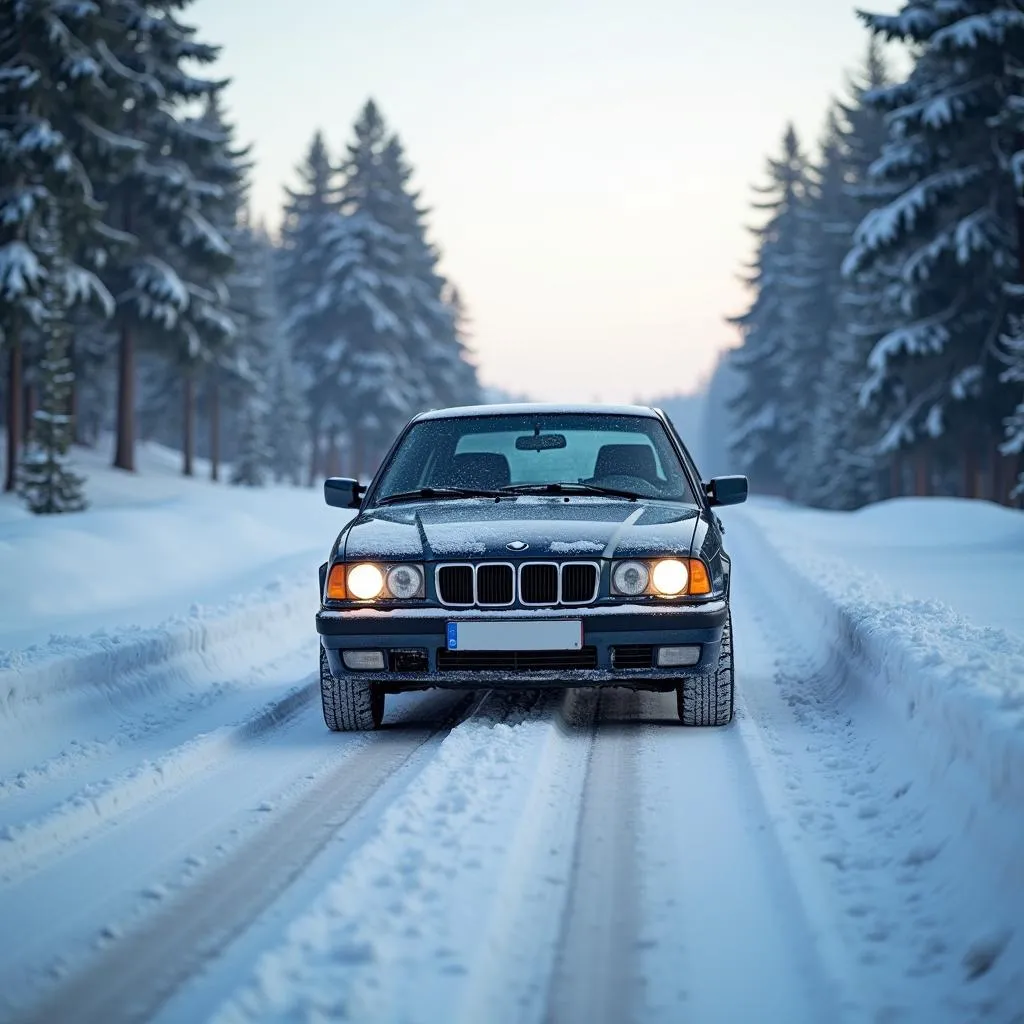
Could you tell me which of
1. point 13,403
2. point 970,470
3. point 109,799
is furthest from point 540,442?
point 970,470

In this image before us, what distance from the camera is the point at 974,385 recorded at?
25.9m

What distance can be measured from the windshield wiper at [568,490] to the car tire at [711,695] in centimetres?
98

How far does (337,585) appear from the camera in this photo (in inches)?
233

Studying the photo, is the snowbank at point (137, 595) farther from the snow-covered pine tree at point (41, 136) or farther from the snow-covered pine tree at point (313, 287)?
the snow-covered pine tree at point (313, 287)

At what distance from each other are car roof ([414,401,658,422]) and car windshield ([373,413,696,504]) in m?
0.04

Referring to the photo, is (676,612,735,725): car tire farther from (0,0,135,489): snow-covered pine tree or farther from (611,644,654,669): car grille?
(0,0,135,489): snow-covered pine tree

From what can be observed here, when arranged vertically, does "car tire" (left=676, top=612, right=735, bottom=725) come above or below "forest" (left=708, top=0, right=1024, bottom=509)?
below

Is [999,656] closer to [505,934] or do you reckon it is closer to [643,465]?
[643,465]

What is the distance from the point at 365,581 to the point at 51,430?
64.8ft

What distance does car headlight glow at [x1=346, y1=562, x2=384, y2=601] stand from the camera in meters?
5.82

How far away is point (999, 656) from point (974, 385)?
73.1 ft

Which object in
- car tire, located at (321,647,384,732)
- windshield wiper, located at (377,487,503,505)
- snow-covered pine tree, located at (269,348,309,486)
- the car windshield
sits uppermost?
snow-covered pine tree, located at (269,348,309,486)

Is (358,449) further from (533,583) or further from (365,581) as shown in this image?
(533,583)

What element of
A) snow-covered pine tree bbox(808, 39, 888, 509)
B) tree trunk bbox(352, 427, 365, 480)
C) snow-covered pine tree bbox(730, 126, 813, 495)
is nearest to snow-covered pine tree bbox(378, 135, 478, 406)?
tree trunk bbox(352, 427, 365, 480)
